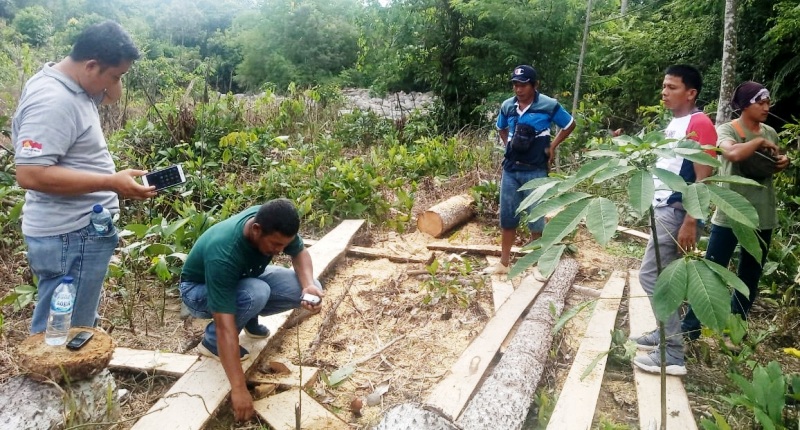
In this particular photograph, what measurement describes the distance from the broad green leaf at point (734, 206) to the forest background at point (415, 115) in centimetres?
168

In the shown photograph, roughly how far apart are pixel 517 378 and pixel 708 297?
1.33m

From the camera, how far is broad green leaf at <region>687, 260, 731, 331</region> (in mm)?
1410

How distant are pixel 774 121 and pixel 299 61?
20499mm

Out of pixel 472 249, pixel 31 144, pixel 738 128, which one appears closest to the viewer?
pixel 31 144

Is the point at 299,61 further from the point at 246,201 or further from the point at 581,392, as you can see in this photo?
the point at 581,392

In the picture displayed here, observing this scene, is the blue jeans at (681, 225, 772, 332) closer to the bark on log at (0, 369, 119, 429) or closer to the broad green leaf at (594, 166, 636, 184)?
the broad green leaf at (594, 166, 636, 184)

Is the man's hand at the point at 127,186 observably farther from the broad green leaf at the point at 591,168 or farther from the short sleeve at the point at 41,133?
the broad green leaf at the point at 591,168

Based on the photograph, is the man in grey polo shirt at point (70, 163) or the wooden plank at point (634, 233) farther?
the wooden plank at point (634, 233)

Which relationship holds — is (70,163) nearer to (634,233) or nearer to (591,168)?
(591,168)

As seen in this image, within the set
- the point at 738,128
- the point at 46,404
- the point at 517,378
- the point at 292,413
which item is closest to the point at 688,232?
the point at 738,128

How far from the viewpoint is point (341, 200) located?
548 centimetres

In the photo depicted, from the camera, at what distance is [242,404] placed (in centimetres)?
233

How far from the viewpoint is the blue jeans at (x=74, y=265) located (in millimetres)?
2127

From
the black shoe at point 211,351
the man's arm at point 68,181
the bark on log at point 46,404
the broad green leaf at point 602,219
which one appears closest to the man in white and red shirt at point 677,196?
the broad green leaf at point 602,219
